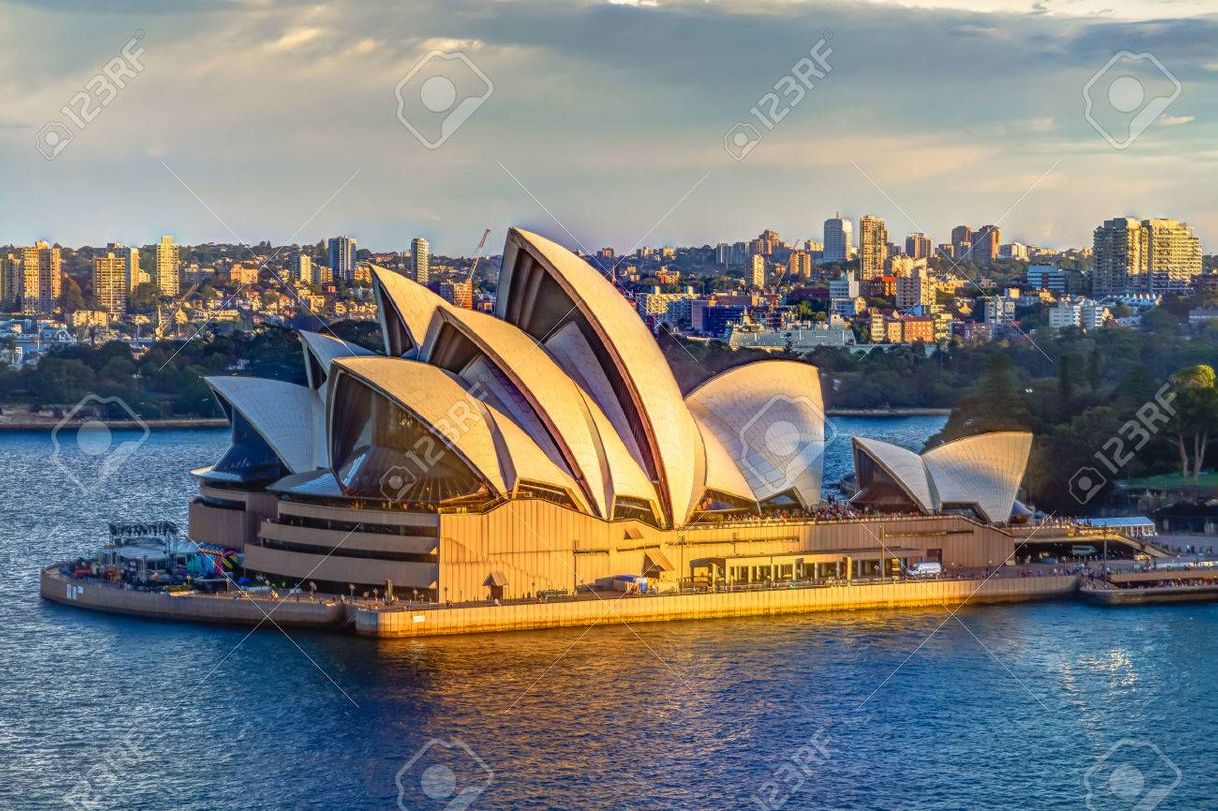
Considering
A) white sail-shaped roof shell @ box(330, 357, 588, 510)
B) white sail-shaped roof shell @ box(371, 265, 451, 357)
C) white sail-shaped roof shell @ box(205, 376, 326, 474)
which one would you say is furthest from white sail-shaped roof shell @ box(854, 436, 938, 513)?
white sail-shaped roof shell @ box(205, 376, 326, 474)

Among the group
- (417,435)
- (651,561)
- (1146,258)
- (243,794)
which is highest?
(1146,258)

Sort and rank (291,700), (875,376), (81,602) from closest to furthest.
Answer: (291,700), (81,602), (875,376)

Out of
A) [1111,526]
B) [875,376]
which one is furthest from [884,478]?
[875,376]

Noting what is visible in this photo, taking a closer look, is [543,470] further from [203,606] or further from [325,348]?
[203,606]

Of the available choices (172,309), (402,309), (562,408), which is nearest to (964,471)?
(562,408)

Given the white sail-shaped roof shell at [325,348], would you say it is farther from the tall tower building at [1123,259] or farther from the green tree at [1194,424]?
the tall tower building at [1123,259]

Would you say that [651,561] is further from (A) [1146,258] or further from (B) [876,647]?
→ (A) [1146,258]
